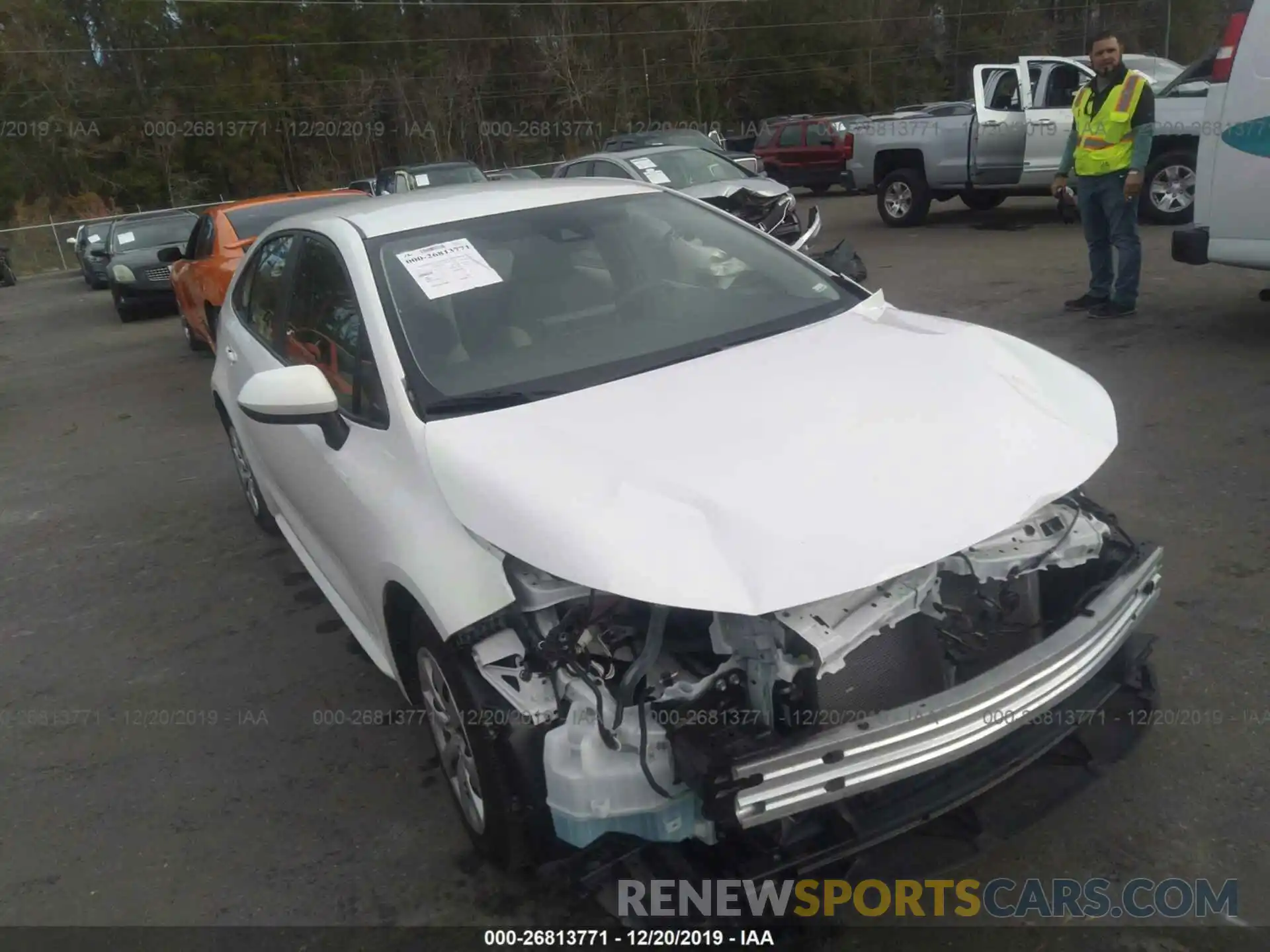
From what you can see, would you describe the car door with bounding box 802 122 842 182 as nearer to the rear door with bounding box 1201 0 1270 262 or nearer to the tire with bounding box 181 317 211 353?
the tire with bounding box 181 317 211 353

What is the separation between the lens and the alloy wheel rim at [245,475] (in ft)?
17.6

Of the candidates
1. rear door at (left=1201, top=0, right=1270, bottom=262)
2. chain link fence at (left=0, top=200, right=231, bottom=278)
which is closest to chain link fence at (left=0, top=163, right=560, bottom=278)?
chain link fence at (left=0, top=200, right=231, bottom=278)

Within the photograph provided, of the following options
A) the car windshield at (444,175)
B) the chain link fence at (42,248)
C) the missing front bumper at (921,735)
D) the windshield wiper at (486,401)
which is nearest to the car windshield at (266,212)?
the car windshield at (444,175)

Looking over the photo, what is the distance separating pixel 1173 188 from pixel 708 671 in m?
10.5

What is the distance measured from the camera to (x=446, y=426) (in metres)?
2.76

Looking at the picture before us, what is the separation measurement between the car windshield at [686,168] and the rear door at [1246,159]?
6.25 metres

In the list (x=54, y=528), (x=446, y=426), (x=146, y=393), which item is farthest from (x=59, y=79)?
(x=446, y=426)

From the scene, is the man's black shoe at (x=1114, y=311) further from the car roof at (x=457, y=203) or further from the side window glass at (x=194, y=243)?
the side window glass at (x=194, y=243)

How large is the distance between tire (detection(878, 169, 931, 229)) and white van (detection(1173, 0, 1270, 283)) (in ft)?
24.9

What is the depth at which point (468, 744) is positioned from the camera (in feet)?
8.52

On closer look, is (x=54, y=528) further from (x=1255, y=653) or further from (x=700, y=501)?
(x=1255, y=653)

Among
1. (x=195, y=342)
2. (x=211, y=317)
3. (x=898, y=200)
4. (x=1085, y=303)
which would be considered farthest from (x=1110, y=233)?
(x=195, y=342)

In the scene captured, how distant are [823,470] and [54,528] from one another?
17.4 ft

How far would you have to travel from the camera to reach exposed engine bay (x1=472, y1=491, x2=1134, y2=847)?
2.20 meters
